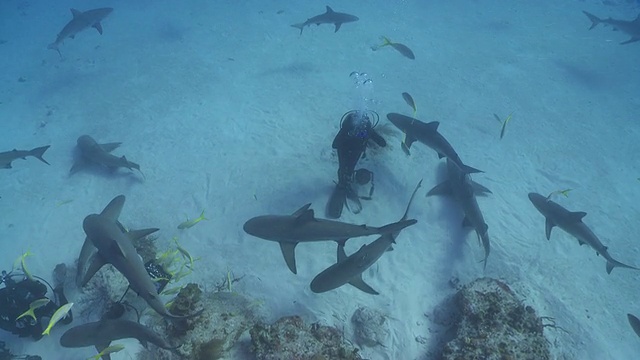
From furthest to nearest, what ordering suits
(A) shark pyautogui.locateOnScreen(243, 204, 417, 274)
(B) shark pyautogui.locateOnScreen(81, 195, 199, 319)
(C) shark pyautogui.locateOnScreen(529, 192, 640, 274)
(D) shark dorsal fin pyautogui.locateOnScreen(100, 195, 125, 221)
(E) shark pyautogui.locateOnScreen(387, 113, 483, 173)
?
(E) shark pyautogui.locateOnScreen(387, 113, 483, 173), (C) shark pyautogui.locateOnScreen(529, 192, 640, 274), (D) shark dorsal fin pyautogui.locateOnScreen(100, 195, 125, 221), (A) shark pyautogui.locateOnScreen(243, 204, 417, 274), (B) shark pyautogui.locateOnScreen(81, 195, 199, 319)

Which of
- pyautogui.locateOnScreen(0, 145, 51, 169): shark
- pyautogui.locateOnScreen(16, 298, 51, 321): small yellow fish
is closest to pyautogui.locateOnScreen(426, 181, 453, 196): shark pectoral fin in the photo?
pyautogui.locateOnScreen(16, 298, 51, 321): small yellow fish

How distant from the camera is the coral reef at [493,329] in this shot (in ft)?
16.7

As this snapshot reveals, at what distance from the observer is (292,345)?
5.09 m

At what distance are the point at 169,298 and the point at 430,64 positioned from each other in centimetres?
1430

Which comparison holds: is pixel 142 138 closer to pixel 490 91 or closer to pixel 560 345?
pixel 560 345

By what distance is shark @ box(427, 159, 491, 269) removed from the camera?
7262 mm

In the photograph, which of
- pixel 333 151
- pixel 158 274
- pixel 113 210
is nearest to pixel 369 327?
pixel 158 274

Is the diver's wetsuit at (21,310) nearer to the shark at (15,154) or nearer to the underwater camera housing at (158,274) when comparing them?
the underwater camera housing at (158,274)

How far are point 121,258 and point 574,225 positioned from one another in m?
8.36

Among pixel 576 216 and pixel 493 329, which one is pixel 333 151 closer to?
pixel 576 216

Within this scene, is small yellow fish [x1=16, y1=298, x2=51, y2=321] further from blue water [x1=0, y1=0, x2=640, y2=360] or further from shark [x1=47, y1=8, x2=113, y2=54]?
shark [x1=47, y1=8, x2=113, y2=54]

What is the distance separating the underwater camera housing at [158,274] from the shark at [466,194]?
623 cm

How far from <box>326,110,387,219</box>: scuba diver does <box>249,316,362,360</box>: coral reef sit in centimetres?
321

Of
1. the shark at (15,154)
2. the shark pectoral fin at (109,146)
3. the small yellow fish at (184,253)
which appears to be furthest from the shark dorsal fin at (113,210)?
the shark at (15,154)
